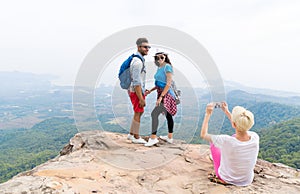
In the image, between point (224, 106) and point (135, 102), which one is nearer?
point (224, 106)

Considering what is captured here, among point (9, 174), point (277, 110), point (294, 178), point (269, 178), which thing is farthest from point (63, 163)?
point (277, 110)

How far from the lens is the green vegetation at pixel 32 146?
1975 inches

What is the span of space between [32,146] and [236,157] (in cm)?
8302

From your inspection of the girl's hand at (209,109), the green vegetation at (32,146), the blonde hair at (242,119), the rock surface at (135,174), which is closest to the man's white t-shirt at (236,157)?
the rock surface at (135,174)

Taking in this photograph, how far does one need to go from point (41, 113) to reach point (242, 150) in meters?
165

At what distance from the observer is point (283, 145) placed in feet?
131

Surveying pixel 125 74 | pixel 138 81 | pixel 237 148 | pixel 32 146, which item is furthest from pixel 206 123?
pixel 32 146

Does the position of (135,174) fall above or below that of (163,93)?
below

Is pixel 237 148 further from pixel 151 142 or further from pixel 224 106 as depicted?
pixel 151 142

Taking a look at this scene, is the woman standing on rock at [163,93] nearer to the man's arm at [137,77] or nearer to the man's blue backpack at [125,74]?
the man's arm at [137,77]

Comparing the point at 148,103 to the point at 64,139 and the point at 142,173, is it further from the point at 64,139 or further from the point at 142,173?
the point at 64,139

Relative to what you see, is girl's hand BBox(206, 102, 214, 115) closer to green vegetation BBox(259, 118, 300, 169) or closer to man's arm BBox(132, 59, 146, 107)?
man's arm BBox(132, 59, 146, 107)

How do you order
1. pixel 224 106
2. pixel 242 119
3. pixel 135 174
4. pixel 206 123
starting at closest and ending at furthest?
1. pixel 242 119
2. pixel 206 123
3. pixel 135 174
4. pixel 224 106

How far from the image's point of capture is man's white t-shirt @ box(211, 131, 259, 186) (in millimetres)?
3008
